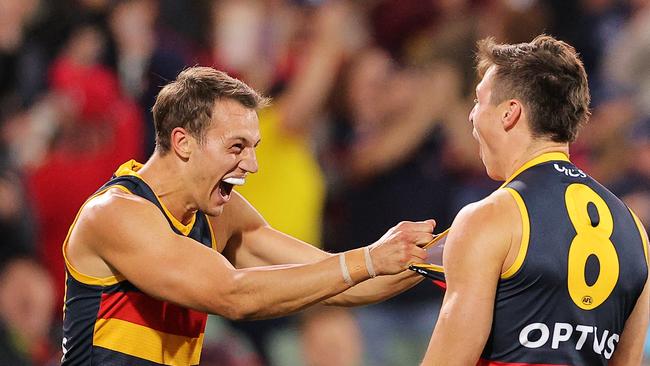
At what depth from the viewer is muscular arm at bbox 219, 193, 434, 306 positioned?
4.17 meters

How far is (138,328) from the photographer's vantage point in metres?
3.64

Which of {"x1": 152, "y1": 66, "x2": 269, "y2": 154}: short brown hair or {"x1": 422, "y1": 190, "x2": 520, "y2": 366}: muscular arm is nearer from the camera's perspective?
{"x1": 422, "y1": 190, "x2": 520, "y2": 366}: muscular arm

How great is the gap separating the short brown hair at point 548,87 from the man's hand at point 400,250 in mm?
629

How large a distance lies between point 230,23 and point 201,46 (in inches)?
11.0

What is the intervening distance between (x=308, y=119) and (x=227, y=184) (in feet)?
11.4

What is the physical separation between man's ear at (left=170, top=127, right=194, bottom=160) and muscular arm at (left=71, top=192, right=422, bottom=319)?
12.0 inches

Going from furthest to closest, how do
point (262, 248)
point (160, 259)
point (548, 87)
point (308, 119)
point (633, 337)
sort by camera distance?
1. point (308, 119)
2. point (262, 248)
3. point (160, 259)
4. point (633, 337)
5. point (548, 87)

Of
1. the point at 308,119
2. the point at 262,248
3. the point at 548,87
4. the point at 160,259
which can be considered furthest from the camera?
the point at 308,119

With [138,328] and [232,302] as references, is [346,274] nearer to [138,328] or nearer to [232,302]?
[232,302]

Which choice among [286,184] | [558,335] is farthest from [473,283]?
[286,184]

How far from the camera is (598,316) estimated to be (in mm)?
3061

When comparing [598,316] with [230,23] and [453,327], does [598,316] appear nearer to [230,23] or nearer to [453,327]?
[453,327]

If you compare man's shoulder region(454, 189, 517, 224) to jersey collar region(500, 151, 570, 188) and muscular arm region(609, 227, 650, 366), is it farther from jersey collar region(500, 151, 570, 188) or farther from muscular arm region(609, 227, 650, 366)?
muscular arm region(609, 227, 650, 366)

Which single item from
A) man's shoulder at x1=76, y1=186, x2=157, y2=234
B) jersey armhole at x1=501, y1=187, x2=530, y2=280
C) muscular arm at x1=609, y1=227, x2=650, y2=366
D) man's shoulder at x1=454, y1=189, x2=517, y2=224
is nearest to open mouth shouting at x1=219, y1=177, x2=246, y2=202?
man's shoulder at x1=76, y1=186, x2=157, y2=234
